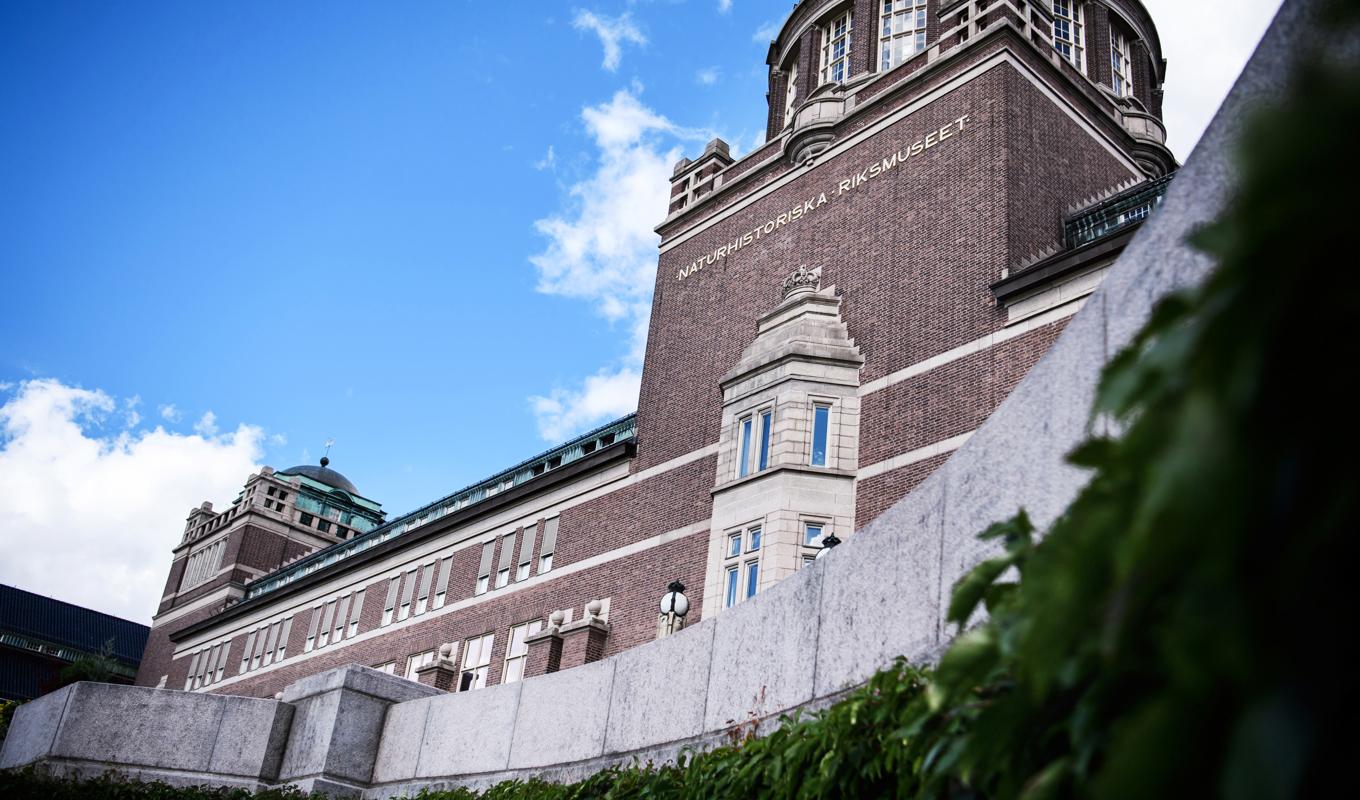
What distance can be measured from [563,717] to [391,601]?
29205 millimetres

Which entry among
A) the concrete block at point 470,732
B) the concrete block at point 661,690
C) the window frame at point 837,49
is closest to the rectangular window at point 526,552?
the window frame at point 837,49

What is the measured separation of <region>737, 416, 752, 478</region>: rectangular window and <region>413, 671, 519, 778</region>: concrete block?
1203cm

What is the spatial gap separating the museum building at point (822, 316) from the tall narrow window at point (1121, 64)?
71 millimetres

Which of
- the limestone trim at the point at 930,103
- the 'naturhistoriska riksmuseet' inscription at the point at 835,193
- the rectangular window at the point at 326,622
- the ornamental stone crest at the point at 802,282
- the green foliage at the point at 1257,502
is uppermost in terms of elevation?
the limestone trim at the point at 930,103

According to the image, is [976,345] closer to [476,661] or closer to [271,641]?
[476,661]

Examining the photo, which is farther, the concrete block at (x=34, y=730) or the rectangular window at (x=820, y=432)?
the rectangular window at (x=820, y=432)

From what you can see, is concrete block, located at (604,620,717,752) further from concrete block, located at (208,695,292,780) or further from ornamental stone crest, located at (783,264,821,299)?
ornamental stone crest, located at (783,264,821,299)

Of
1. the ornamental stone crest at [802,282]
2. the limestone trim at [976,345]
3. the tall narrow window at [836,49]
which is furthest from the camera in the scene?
the tall narrow window at [836,49]

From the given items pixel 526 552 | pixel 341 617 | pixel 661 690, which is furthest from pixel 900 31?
pixel 341 617

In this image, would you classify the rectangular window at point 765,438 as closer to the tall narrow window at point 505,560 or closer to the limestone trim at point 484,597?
A: the limestone trim at point 484,597

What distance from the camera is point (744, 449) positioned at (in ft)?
85.8

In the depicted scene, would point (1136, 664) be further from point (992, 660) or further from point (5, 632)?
point (5, 632)

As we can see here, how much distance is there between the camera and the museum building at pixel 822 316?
23.5 meters

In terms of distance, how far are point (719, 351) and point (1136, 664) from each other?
90.2ft
